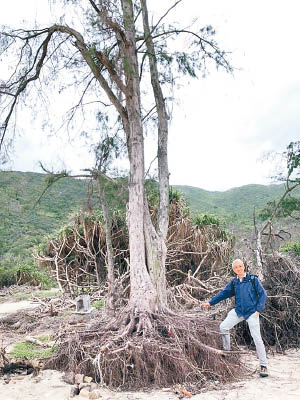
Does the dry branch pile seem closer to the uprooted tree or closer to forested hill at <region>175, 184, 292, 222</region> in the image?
the uprooted tree

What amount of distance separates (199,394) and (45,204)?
26015 mm

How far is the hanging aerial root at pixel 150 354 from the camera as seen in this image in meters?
5.44

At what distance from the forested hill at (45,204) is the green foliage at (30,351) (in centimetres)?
258

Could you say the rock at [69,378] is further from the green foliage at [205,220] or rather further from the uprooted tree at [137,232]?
the green foliage at [205,220]

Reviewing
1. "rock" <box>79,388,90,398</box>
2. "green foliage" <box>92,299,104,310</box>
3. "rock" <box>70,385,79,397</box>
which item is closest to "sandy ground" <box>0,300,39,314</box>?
"green foliage" <box>92,299,104,310</box>

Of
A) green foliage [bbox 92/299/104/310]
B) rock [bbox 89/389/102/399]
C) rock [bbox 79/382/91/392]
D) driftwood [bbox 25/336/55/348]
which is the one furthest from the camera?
green foliage [bbox 92/299/104/310]

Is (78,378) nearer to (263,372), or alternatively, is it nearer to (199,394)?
(199,394)

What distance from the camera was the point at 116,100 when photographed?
747 cm

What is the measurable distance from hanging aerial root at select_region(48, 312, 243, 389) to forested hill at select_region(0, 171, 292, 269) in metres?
3.30

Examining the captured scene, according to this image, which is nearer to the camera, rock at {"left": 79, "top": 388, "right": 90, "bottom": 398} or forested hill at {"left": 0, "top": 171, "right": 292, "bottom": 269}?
rock at {"left": 79, "top": 388, "right": 90, "bottom": 398}

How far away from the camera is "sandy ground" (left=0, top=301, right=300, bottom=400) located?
487cm

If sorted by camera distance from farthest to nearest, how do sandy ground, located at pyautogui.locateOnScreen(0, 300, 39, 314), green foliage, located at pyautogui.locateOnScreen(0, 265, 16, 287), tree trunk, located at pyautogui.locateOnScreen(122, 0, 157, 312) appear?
green foliage, located at pyautogui.locateOnScreen(0, 265, 16, 287) < sandy ground, located at pyautogui.locateOnScreen(0, 300, 39, 314) < tree trunk, located at pyautogui.locateOnScreen(122, 0, 157, 312)

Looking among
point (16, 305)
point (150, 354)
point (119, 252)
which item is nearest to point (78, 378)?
point (150, 354)

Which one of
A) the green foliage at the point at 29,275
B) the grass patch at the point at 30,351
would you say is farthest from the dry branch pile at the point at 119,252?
the green foliage at the point at 29,275
